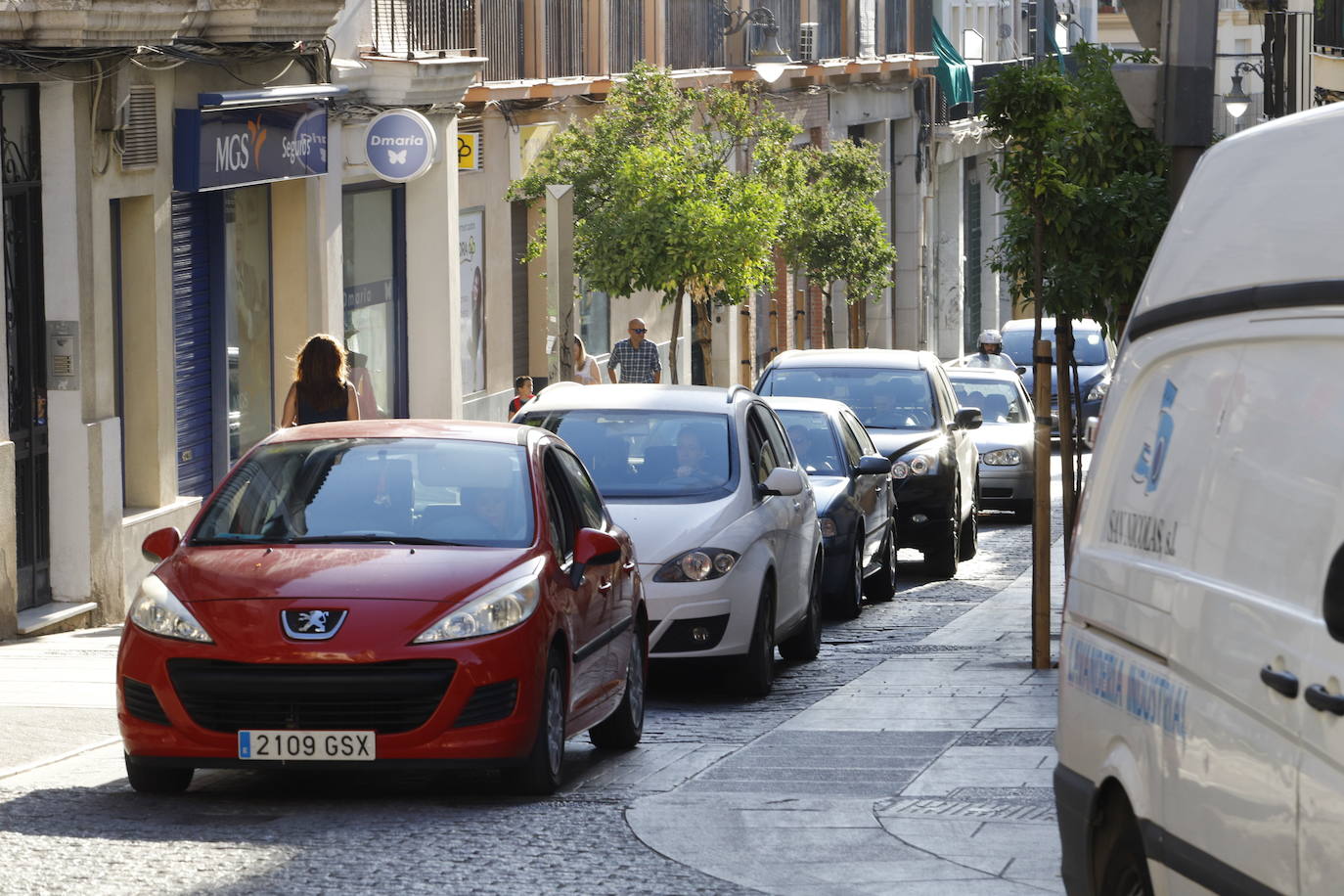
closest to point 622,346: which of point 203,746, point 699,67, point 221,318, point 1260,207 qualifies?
point 221,318

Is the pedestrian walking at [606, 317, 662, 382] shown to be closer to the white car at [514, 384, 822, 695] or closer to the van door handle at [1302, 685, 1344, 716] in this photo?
the white car at [514, 384, 822, 695]

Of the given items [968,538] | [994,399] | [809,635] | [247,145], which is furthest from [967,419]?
[809,635]

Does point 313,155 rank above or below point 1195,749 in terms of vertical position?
above

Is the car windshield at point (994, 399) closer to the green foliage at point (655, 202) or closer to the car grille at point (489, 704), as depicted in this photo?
the green foliage at point (655, 202)

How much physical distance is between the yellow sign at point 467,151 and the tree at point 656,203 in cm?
93

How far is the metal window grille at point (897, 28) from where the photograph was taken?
53.3 meters

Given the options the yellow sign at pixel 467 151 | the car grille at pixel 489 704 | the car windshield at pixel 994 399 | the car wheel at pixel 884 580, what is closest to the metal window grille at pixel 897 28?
the car windshield at pixel 994 399

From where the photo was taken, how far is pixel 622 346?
82.9 ft

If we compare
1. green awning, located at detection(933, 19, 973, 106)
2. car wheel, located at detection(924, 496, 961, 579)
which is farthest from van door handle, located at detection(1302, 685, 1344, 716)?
green awning, located at detection(933, 19, 973, 106)

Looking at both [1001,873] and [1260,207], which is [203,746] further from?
[1260,207]

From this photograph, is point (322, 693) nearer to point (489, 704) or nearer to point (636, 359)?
point (489, 704)

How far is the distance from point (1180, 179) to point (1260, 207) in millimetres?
5622

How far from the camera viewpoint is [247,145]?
19.1 metres

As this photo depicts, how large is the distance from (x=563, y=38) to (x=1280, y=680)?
1063 inches
